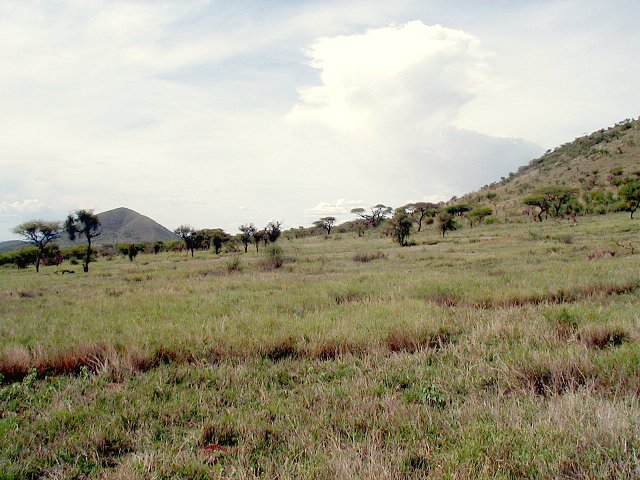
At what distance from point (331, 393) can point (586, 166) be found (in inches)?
3568

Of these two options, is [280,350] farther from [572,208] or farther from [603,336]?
[572,208]

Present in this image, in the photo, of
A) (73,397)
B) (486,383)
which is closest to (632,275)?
(486,383)

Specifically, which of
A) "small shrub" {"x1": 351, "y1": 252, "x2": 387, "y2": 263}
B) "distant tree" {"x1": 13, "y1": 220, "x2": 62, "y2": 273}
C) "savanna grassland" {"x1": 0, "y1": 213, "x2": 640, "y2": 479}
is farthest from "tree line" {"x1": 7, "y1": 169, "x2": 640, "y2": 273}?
"savanna grassland" {"x1": 0, "y1": 213, "x2": 640, "y2": 479}

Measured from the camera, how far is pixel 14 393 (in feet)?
17.0

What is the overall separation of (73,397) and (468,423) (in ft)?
15.7

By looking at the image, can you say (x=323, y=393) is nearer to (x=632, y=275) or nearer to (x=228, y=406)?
(x=228, y=406)

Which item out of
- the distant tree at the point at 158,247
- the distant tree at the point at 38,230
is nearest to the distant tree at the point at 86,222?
the distant tree at the point at 38,230

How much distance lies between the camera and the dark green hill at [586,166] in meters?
65.8

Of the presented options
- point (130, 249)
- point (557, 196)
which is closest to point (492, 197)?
point (557, 196)

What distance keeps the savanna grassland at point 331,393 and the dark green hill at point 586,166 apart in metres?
68.3

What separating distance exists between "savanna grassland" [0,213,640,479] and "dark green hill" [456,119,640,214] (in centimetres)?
6828

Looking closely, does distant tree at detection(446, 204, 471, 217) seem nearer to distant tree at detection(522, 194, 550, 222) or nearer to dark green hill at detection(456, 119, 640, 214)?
dark green hill at detection(456, 119, 640, 214)

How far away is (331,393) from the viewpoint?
481 cm

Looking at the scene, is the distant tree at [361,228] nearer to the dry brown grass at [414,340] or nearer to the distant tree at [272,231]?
the distant tree at [272,231]
